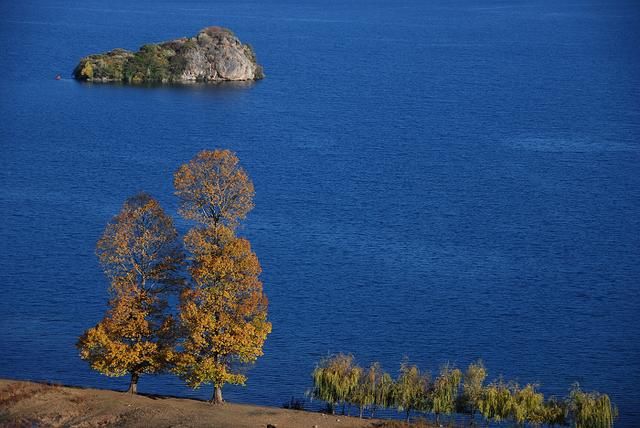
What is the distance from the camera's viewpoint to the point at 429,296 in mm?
113250

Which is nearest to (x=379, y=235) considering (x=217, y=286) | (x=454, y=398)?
(x=454, y=398)

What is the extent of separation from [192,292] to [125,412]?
9.41 meters

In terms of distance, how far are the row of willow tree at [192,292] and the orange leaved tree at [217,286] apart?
7cm

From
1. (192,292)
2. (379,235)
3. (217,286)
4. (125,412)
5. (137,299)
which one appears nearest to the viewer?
(125,412)

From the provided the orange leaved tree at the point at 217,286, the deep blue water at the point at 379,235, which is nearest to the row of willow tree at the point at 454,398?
the orange leaved tree at the point at 217,286

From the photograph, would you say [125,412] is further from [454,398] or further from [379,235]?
[379,235]

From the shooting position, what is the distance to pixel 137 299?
262 feet

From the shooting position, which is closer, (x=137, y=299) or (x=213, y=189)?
(x=213, y=189)

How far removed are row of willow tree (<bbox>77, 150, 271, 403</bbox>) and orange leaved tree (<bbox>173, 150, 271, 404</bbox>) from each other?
0.07 meters

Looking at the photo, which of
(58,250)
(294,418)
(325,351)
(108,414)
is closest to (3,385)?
(108,414)

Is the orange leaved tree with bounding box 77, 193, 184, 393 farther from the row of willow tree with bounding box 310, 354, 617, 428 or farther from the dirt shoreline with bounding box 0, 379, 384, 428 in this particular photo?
the row of willow tree with bounding box 310, 354, 617, 428

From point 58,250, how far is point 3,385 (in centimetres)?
4473

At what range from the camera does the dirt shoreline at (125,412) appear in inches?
2864

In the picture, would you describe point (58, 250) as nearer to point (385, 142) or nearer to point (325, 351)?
point (325, 351)
